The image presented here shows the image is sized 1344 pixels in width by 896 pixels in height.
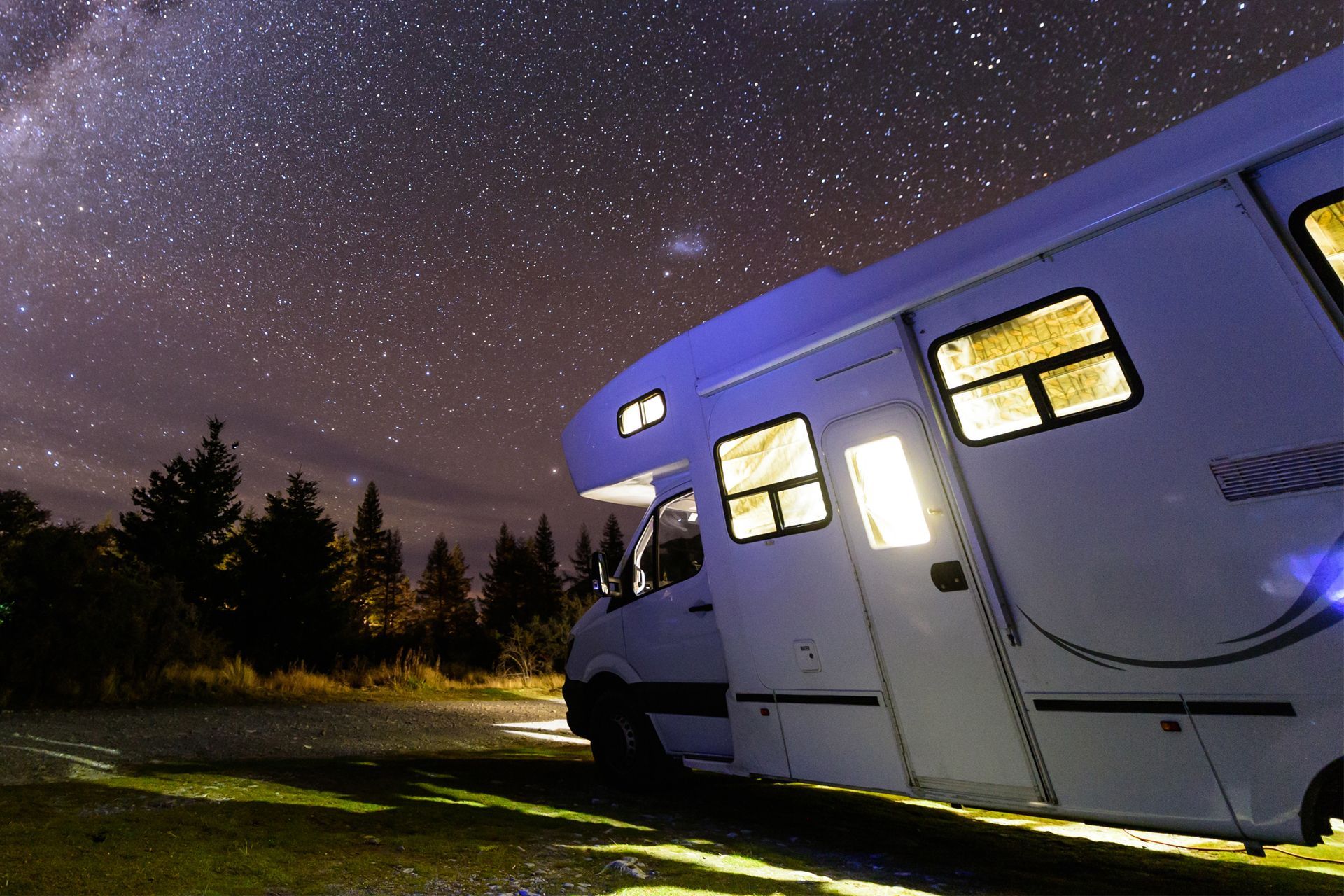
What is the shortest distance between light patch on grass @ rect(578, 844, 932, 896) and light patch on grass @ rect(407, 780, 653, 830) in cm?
50

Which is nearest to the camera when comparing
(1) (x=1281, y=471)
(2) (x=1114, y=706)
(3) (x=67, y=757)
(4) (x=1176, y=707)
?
(1) (x=1281, y=471)

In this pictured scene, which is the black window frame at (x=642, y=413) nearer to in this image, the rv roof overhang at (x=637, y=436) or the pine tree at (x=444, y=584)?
the rv roof overhang at (x=637, y=436)

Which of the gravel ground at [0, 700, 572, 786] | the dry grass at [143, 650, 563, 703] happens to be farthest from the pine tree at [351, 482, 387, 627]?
the gravel ground at [0, 700, 572, 786]

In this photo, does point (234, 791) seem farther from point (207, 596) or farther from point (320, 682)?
point (207, 596)

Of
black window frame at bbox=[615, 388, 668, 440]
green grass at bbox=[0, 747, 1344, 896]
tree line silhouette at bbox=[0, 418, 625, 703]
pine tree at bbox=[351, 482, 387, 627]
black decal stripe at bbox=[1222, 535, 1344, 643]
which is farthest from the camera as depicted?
pine tree at bbox=[351, 482, 387, 627]

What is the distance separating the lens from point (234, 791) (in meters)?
4.11

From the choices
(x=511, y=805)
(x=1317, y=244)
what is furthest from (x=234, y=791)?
(x=1317, y=244)

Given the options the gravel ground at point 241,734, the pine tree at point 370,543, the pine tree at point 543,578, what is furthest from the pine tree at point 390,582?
the gravel ground at point 241,734

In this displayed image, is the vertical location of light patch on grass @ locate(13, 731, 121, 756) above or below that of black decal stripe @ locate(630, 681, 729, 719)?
above

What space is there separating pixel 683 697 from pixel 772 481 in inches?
75.1

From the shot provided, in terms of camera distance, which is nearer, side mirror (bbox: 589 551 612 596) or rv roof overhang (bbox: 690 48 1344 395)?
rv roof overhang (bbox: 690 48 1344 395)

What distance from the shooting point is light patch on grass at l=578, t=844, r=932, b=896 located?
111 inches

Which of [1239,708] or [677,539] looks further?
[677,539]

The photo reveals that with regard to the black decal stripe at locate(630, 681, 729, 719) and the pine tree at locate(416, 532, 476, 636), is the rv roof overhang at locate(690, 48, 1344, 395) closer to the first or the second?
the black decal stripe at locate(630, 681, 729, 719)
